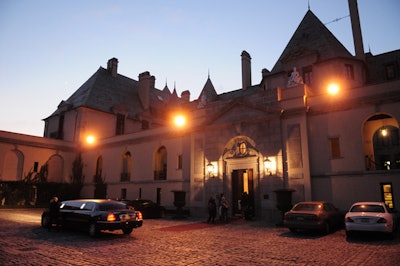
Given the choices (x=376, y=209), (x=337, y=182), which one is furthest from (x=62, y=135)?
(x=376, y=209)

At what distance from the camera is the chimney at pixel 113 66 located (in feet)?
137

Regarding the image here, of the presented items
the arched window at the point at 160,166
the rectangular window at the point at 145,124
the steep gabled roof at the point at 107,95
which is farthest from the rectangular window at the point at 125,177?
the rectangular window at the point at 145,124

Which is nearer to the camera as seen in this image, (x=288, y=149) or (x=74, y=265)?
(x=74, y=265)

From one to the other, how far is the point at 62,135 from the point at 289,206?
3077 centimetres

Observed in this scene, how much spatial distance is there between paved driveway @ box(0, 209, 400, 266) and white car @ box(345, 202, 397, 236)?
0.45 meters

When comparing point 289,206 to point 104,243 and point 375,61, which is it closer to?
point 104,243

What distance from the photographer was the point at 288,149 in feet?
61.6

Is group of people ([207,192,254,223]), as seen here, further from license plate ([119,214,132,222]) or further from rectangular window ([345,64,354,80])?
rectangular window ([345,64,354,80])

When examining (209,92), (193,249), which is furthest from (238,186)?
(209,92)

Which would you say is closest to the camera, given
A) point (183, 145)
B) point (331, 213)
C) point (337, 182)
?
point (331, 213)

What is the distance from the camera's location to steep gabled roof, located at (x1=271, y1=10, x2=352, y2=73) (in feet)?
81.9

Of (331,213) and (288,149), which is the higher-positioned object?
(288,149)

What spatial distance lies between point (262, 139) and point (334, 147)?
454 centimetres

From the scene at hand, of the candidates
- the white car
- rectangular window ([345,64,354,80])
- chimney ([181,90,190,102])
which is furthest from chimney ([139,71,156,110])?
the white car
